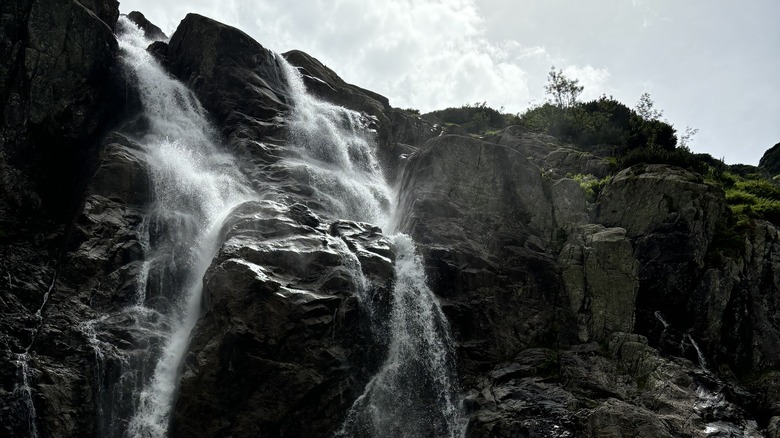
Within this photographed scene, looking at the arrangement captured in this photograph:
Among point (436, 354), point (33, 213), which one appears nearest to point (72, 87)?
point (33, 213)

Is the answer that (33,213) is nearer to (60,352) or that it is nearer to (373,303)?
(60,352)

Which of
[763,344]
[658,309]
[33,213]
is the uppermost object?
[33,213]

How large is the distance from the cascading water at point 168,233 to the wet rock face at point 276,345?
1.73 meters

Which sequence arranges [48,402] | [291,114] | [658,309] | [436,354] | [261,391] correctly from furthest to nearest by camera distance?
[291,114], [658,309], [436,354], [261,391], [48,402]

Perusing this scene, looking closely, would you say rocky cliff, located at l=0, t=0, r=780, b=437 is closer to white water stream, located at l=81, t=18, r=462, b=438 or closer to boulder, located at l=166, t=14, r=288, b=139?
white water stream, located at l=81, t=18, r=462, b=438

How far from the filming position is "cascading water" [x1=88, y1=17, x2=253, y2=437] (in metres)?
18.4

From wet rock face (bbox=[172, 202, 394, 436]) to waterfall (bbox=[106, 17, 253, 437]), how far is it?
1.82m

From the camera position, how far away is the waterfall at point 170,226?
18641mm

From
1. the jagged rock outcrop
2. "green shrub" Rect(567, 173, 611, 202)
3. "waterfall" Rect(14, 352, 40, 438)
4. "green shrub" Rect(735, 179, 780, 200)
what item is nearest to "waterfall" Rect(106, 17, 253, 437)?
"waterfall" Rect(14, 352, 40, 438)

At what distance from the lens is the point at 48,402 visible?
1706 cm

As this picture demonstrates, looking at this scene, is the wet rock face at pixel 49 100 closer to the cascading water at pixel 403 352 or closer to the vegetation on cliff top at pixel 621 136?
the cascading water at pixel 403 352

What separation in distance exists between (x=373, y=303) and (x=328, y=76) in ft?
96.3

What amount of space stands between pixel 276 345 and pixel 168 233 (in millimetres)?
8837

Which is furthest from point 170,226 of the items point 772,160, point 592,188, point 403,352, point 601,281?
point 772,160
